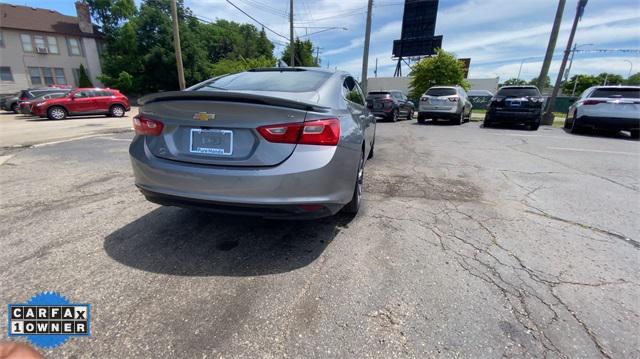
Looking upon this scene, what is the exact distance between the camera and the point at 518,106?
1129 centimetres

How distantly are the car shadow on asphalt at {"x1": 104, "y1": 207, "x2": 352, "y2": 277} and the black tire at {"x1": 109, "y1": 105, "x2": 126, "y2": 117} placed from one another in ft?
56.4

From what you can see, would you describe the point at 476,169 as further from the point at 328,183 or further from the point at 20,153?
the point at 20,153

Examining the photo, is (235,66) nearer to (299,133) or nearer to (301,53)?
(301,53)

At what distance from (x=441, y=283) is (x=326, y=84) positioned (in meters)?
2.00

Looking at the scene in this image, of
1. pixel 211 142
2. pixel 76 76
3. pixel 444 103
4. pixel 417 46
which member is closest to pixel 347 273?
pixel 211 142

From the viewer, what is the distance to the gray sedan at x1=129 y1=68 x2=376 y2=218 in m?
2.15

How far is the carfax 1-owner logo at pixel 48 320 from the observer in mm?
1690

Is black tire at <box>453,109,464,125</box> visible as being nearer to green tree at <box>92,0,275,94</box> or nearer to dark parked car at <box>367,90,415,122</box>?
dark parked car at <box>367,90,415,122</box>

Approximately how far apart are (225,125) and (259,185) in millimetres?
526

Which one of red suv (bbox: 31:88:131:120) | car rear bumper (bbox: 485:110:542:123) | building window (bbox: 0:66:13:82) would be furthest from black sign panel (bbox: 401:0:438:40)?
building window (bbox: 0:66:13:82)

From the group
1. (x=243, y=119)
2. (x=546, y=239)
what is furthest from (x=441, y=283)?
(x=243, y=119)

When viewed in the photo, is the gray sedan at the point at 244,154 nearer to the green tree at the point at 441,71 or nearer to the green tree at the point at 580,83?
the green tree at the point at 441,71

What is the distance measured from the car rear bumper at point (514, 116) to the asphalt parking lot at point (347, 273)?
827 centimetres

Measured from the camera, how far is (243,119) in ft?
7.16
